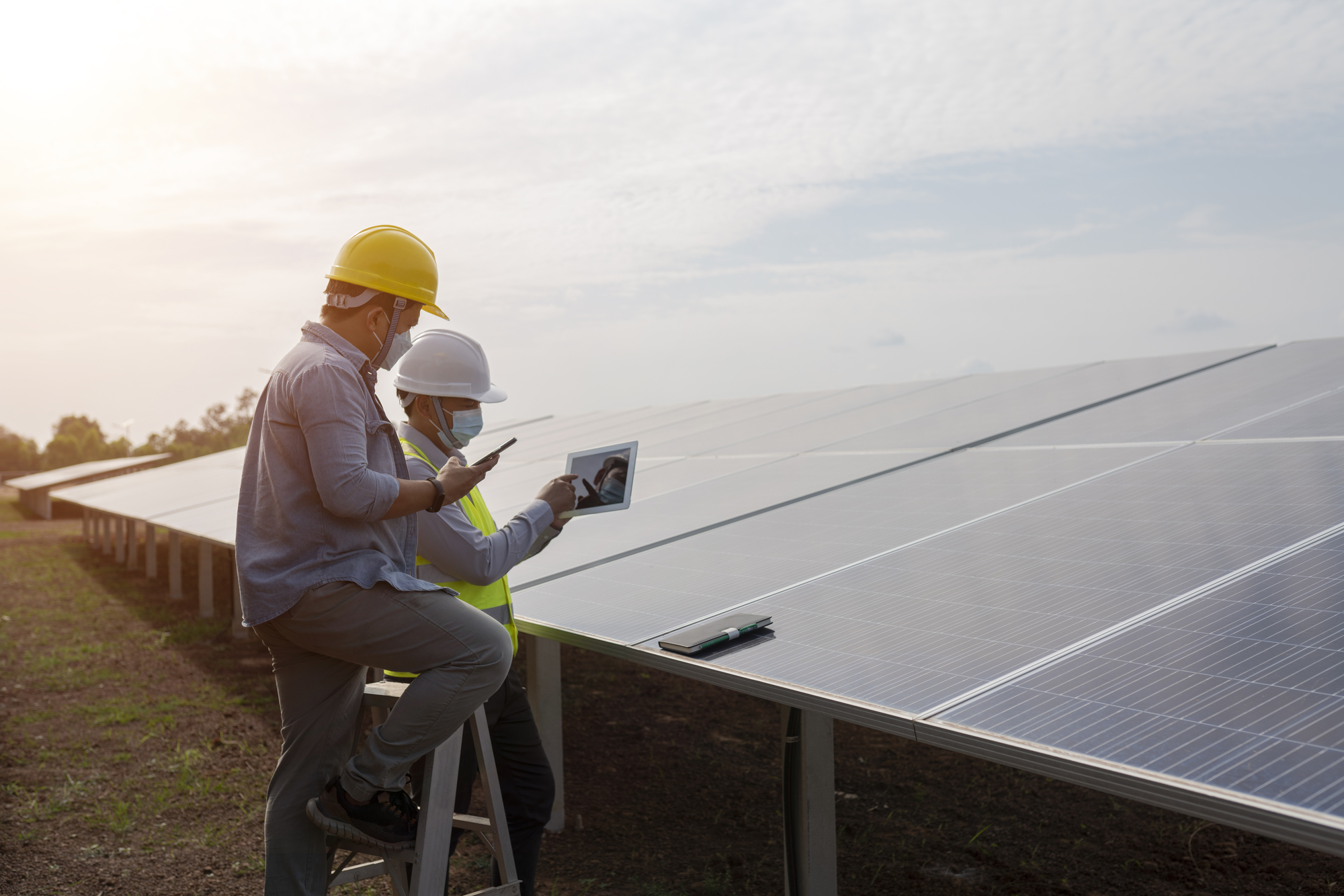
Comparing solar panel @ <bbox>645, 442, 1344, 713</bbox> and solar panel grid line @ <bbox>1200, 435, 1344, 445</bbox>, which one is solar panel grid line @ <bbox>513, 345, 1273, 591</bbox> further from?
solar panel grid line @ <bbox>1200, 435, 1344, 445</bbox>

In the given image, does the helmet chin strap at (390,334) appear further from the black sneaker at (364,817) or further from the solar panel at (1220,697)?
the solar panel at (1220,697)

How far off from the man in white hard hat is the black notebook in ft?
2.29

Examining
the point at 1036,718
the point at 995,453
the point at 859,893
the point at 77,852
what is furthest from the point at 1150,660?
the point at 77,852

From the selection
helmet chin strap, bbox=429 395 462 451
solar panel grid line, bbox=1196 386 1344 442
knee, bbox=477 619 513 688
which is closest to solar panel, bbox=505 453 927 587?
helmet chin strap, bbox=429 395 462 451

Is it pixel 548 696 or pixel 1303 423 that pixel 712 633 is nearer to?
pixel 548 696

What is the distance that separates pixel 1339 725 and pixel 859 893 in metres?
3.73

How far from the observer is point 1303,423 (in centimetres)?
588

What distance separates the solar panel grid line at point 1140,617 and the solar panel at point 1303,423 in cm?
197

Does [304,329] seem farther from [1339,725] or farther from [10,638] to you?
[10,638]

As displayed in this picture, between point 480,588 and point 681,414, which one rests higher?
point 480,588

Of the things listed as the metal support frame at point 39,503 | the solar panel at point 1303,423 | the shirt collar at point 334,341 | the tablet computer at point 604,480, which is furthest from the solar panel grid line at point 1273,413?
the metal support frame at point 39,503

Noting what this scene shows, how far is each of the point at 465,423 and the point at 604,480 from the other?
0.64 m

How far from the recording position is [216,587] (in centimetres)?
1712

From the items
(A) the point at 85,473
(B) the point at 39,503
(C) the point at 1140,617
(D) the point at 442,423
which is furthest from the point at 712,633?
(B) the point at 39,503
